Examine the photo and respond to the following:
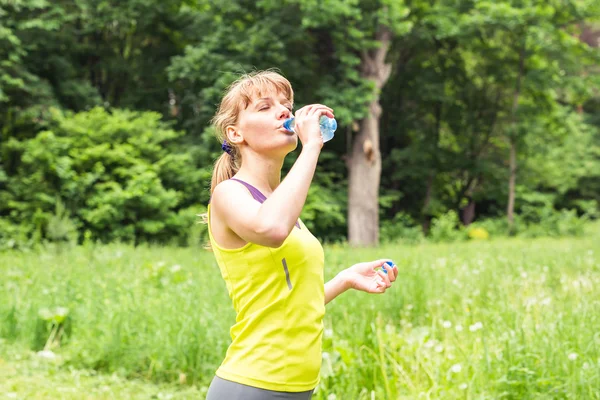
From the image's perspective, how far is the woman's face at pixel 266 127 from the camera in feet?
6.46

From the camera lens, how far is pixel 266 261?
1.88 m

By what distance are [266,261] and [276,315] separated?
0.17 metres

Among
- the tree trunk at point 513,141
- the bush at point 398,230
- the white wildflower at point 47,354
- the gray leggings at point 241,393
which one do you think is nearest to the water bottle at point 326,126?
the gray leggings at point 241,393

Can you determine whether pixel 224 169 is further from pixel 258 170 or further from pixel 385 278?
pixel 385 278

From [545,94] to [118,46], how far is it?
13684mm

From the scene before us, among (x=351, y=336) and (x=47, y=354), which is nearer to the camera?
(x=351, y=336)

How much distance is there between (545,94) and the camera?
21.1 m

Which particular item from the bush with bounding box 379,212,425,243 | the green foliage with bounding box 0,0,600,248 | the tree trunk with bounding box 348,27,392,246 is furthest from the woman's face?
the bush with bounding box 379,212,425,243

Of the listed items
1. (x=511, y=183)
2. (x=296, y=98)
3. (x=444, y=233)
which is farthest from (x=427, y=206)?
(x=296, y=98)

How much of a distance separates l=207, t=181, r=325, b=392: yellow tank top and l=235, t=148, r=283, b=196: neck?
0.07 m

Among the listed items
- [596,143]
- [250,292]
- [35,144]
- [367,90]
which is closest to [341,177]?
[367,90]

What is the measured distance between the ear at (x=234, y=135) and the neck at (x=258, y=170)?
0.16 feet

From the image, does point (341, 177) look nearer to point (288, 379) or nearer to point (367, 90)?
point (367, 90)

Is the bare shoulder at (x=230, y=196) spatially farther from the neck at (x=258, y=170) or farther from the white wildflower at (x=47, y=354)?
the white wildflower at (x=47, y=354)
